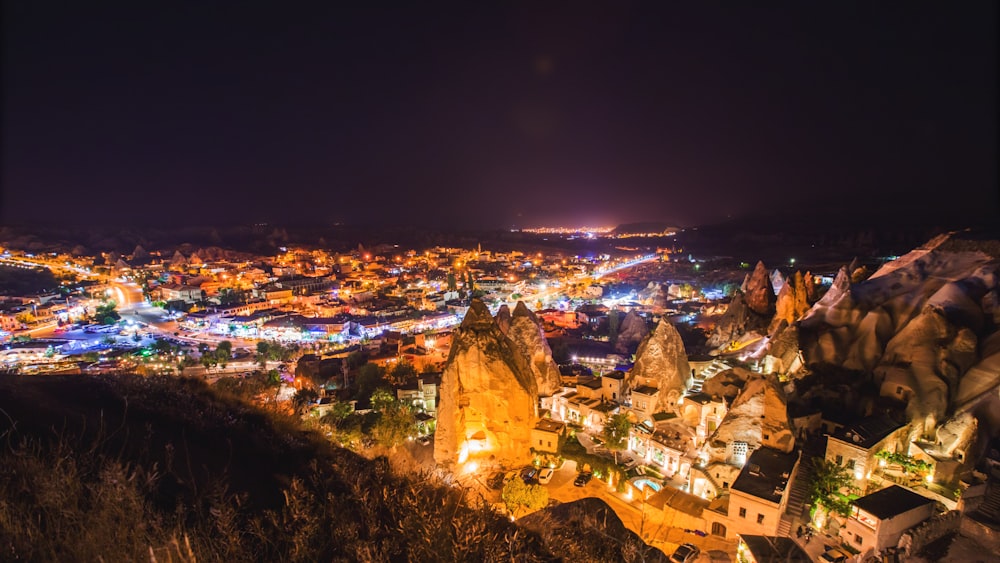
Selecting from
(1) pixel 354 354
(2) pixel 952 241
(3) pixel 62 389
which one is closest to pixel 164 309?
(1) pixel 354 354

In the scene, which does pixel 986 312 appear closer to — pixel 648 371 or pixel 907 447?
pixel 907 447

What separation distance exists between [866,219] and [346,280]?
101 meters

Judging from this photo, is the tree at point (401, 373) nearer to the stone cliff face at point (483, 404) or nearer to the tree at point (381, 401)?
the tree at point (381, 401)

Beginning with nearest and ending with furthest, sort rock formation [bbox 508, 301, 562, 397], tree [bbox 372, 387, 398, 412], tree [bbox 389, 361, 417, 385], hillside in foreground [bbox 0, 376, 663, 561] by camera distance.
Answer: hillside in foreground [bbox 0, 376, 663, 561] < tree [bbox 372, 387, 398, 412] < rock formation [bbox 508, 301, 562, 397] < tree [bbox 389, 361, 417, 385]

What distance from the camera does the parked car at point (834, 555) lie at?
9709 millimetres

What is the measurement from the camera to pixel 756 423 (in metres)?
13.3

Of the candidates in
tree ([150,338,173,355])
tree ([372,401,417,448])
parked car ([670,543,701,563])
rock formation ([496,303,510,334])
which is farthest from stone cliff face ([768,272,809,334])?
tree ([150,338,173,355])

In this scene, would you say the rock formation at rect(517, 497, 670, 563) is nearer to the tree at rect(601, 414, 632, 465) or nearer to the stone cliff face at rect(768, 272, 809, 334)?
the tree at rect(601, 414, 632, 465)

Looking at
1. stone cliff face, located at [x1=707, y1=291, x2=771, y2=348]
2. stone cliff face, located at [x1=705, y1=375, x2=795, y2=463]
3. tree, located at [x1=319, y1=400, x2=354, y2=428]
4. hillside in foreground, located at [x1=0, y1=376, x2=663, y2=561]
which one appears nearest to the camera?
hillside in foreground, located at [x1=0, y1=376, x2=663, y2=561]

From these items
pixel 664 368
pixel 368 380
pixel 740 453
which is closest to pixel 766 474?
pixel 740 453

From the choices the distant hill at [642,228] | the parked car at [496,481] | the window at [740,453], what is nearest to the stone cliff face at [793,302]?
the window at [740,453]

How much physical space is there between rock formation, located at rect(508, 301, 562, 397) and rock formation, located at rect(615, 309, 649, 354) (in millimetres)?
9100

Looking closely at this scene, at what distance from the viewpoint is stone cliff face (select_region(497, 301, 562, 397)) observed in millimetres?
20578

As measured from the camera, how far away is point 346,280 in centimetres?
6481
